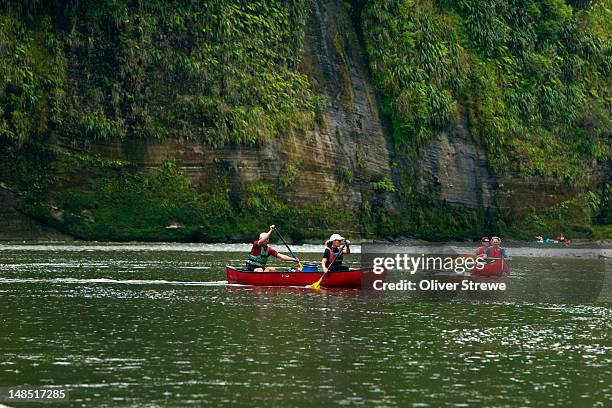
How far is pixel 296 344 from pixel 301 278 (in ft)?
60.6

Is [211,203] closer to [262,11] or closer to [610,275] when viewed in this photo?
[262,11]

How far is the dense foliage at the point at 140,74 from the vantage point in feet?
292

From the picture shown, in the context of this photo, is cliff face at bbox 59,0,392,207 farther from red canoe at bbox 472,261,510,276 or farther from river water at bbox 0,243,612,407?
river water at bbox 0,243,612,407

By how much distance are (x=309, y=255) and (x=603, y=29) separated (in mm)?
59788

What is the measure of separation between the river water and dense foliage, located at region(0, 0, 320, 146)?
41938 mm

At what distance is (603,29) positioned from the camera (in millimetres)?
118375

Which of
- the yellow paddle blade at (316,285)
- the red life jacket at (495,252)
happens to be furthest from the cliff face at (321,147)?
the yellow paddle blade at (316,285)

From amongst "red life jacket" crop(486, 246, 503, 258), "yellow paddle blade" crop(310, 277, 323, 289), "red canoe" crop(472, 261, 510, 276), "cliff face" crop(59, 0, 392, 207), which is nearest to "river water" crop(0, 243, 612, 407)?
"yellow paddle blade" crop(310, 277, 323, 289)

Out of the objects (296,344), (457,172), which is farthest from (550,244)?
(296,344)

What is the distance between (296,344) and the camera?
91.3ft

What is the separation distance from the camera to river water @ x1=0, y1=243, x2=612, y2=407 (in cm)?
2167

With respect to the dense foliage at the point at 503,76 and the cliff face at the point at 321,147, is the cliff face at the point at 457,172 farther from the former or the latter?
the cliff face at the point at 321,147

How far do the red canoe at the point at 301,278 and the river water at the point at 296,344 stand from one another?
687mm

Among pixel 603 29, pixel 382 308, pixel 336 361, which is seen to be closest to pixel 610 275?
pixel 382 308
